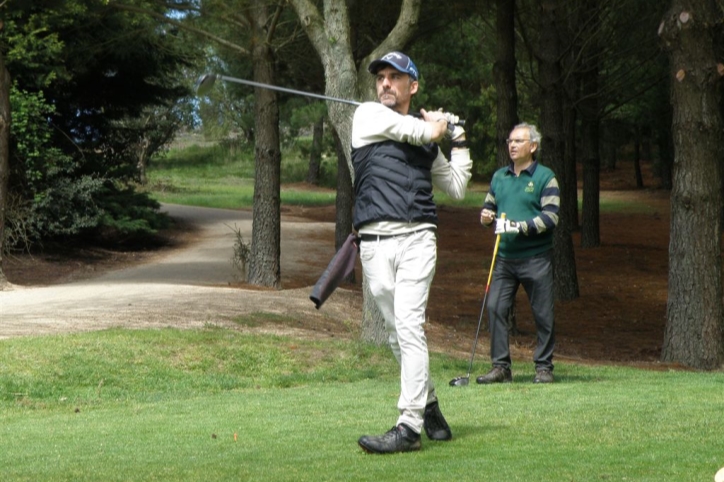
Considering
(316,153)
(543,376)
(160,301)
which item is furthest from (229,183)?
(543,376)

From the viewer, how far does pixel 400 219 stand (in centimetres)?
628

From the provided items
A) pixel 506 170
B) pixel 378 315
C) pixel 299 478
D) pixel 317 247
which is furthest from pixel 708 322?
pixel 317 247

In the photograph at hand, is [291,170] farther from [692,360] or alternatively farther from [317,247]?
[692,360]

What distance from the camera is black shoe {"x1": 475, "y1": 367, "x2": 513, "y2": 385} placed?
9969mm

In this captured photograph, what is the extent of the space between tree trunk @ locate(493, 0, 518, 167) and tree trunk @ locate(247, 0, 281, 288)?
4.23 metres

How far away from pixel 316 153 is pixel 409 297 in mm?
46980

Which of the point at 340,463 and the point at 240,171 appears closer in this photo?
the point at 340,463

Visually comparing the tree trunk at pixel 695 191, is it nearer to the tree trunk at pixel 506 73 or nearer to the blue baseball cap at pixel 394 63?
the tree trunk at pixel 506 73

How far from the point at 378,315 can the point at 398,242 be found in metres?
7.13

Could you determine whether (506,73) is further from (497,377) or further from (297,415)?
(297,415)

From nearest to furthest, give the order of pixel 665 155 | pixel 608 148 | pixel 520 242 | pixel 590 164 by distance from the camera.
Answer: pixel 520 242
pixel 590 164
pixel 665 155
pixel 608 148

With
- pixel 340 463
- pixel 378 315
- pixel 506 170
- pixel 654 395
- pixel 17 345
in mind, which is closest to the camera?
pixel 340 463

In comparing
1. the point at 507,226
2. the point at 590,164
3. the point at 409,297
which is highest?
the point at 590,164

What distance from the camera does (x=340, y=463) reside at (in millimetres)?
6020
